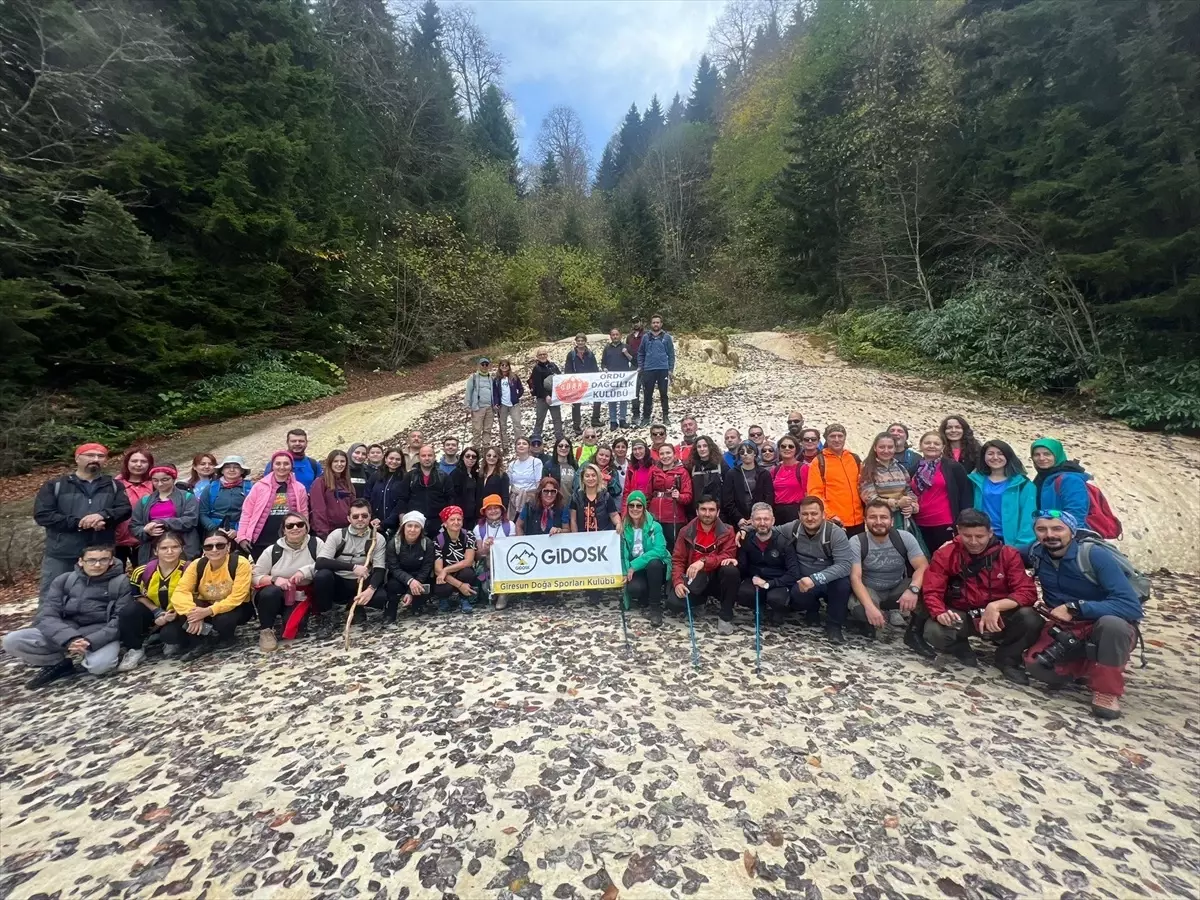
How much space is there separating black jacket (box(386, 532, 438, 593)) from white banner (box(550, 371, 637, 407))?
224 inches

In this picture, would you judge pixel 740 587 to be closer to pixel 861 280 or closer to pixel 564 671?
pixel 564 671

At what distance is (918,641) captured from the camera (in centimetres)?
587

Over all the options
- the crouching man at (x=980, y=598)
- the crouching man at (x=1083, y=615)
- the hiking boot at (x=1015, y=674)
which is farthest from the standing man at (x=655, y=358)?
the hiking boot at (x=1015, y=674)

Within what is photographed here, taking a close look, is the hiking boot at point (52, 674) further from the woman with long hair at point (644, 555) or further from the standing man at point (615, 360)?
the standing man at point (615, 360)

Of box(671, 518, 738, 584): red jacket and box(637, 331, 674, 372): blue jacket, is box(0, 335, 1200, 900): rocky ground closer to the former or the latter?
box(671, 518, 738, 584): red jacket

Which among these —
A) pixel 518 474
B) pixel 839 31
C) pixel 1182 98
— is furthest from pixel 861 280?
pixel 518 474

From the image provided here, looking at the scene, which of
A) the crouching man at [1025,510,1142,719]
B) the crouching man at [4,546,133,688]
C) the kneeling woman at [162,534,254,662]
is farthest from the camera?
the kneeling woman at [162,534,254,662]

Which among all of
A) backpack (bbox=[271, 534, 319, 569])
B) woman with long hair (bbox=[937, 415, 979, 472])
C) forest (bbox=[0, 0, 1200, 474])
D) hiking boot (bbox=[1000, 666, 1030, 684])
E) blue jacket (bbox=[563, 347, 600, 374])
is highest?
forest (bbox=[0, 0, 1200, 474])

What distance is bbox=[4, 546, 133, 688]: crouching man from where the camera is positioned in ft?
18.5

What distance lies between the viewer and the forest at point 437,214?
40.5ft

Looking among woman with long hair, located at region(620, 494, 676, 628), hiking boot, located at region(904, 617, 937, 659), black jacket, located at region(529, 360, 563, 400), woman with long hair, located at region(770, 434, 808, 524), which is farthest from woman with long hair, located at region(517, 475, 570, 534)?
black jacket, located at region(529, 360, 563, 400)

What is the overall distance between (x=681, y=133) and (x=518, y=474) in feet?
155

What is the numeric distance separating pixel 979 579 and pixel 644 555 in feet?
11.6

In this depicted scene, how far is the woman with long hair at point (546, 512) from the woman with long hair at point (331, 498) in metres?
2.38
